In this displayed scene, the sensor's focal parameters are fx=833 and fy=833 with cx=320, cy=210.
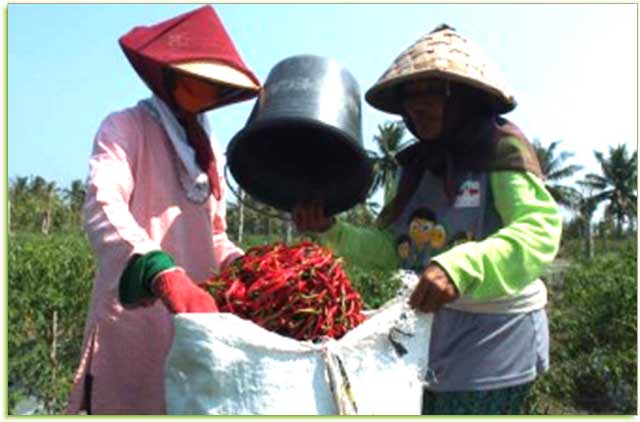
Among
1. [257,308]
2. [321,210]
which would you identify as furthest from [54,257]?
[257,308]

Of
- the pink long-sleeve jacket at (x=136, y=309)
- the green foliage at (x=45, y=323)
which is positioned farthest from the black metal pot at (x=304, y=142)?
the green foliage at (x=45, y=323)

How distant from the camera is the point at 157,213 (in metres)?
2.06

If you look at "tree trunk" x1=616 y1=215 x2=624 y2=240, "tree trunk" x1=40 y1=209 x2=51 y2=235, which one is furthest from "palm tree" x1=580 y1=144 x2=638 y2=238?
"tree trunk" x1=40 y1=209 x2=51 y2=235

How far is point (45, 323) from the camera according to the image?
7.10m

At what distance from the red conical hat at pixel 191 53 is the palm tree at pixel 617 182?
52396 millimetres

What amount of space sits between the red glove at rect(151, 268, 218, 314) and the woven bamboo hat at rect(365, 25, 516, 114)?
2.77ft

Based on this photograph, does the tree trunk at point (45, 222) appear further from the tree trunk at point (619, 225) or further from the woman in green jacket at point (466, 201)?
the woman in green jacket at point (466, 201)

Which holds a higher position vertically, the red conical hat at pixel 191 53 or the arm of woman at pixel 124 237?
the red conical hat at pixel 191 53

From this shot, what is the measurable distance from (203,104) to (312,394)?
879 mm

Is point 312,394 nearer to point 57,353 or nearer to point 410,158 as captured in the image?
point 410,158

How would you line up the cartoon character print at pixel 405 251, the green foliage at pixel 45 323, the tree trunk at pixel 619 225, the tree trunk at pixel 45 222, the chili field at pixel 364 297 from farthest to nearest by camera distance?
the tree trunk at pixel 619 225 < the tree trunk at pixel 45 222 < the chili field at pixel 364 297 < the green foliage at pixel 45 323 < the cartoon character print at pixel 405 251

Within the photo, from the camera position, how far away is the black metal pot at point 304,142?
2.08m

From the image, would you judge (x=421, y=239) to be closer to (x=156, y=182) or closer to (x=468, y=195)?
(x=468, y=195)

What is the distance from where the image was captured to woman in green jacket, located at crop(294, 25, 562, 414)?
2117 millimetres
